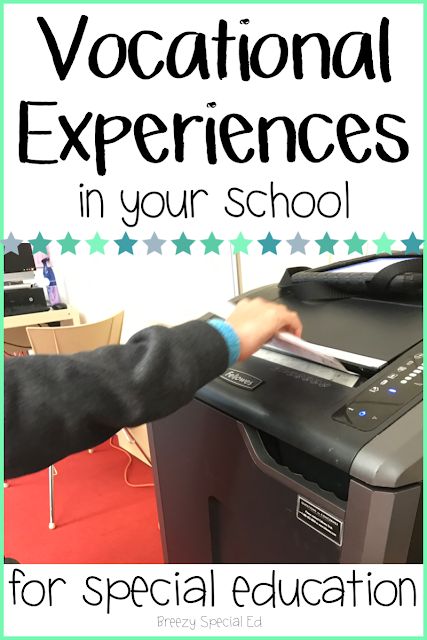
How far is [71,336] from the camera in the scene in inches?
63.6

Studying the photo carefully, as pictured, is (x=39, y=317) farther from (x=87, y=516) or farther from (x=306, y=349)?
(x=306, y=349)

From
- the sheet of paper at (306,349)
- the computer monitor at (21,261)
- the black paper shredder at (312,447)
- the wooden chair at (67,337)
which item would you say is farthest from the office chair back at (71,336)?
the sheet of paper at (306,349)

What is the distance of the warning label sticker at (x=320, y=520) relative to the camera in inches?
18.3

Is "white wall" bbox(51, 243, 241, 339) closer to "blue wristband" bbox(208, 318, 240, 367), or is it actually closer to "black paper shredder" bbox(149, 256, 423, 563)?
"black paper shredder" bbox(149, 256, 423, 563)

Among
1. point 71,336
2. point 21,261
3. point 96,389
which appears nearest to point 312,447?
point 96,389

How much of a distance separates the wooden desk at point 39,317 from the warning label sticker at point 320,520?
1.98m

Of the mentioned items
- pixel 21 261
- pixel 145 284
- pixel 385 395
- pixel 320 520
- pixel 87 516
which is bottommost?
pixel 87 516

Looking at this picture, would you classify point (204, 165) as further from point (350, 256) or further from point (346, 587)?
point (346, 587)

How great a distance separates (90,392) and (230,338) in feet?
0.53

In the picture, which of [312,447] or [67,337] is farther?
[67,337]

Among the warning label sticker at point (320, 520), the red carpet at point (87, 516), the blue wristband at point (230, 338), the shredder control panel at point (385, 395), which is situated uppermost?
the blue wristband at point (230, 338)

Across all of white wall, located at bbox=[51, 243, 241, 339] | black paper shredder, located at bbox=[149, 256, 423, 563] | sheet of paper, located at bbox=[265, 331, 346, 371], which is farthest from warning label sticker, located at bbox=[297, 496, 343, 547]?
white wall, located at bbox=[51, 243, 241, 339]

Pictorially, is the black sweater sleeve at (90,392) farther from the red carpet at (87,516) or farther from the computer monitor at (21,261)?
the computer monitor at (21,261)

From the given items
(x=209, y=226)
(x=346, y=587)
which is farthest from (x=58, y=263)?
(x=346, y=587)
